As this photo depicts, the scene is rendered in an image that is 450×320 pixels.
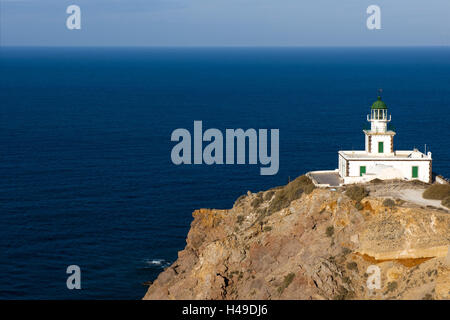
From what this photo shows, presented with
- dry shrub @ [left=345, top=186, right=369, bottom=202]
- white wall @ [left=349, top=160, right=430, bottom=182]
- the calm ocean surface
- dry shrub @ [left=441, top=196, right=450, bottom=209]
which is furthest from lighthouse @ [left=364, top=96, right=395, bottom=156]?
the calm ocean surface

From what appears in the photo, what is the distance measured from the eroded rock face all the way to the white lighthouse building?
784 cm

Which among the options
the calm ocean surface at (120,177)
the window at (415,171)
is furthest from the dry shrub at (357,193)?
the calm ocean surface at (120,177)

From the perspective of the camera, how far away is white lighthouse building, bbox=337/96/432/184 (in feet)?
201

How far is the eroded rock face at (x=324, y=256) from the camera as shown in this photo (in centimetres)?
4700

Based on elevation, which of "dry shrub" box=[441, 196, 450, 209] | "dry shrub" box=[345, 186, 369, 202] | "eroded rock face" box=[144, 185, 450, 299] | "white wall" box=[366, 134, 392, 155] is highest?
"white wall" box=[366, 134, 392, 155]

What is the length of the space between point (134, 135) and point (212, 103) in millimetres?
59887

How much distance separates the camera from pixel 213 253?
5519 centimetres

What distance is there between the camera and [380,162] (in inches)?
2469

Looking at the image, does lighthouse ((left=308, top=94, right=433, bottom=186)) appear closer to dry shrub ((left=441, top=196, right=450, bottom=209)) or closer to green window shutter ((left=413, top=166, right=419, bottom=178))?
green window shutter ((left=413, top=166, right=419, bottom=178))

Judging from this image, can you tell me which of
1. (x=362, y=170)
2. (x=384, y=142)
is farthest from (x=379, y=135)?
(x=362, y=170)

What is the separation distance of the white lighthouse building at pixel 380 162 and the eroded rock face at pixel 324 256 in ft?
25.7

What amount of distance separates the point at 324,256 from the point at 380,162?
50.0 ft

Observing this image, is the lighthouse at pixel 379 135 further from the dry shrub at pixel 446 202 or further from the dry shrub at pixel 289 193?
the dry shrub at pixel 446 202
